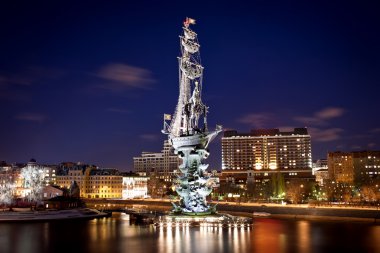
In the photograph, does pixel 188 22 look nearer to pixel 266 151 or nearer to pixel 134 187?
pixel 134 187

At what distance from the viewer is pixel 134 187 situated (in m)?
140

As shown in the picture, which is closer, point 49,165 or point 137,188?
point 137,188

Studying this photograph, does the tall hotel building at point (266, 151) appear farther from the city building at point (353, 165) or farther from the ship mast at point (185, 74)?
the ship mast at point (185, 74)

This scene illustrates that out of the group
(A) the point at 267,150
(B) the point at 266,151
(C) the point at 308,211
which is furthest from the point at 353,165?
(C) the point at 308,211

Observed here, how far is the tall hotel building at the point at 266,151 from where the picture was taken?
173m

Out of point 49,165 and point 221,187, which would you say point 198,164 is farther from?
point 49,165

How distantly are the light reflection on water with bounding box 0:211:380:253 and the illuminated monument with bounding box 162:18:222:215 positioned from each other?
603 centimetres

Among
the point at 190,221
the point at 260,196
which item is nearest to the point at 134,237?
the point at 190,221

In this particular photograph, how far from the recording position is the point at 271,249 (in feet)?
118

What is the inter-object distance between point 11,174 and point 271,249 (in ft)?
354

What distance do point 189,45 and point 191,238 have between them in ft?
97.8

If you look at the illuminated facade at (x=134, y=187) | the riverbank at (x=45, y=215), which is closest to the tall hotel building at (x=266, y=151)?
the illuminated facade at (x=134, y=187)

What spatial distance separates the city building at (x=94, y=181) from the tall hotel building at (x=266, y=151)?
4993 centimetres

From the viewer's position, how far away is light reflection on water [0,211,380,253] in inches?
1449
